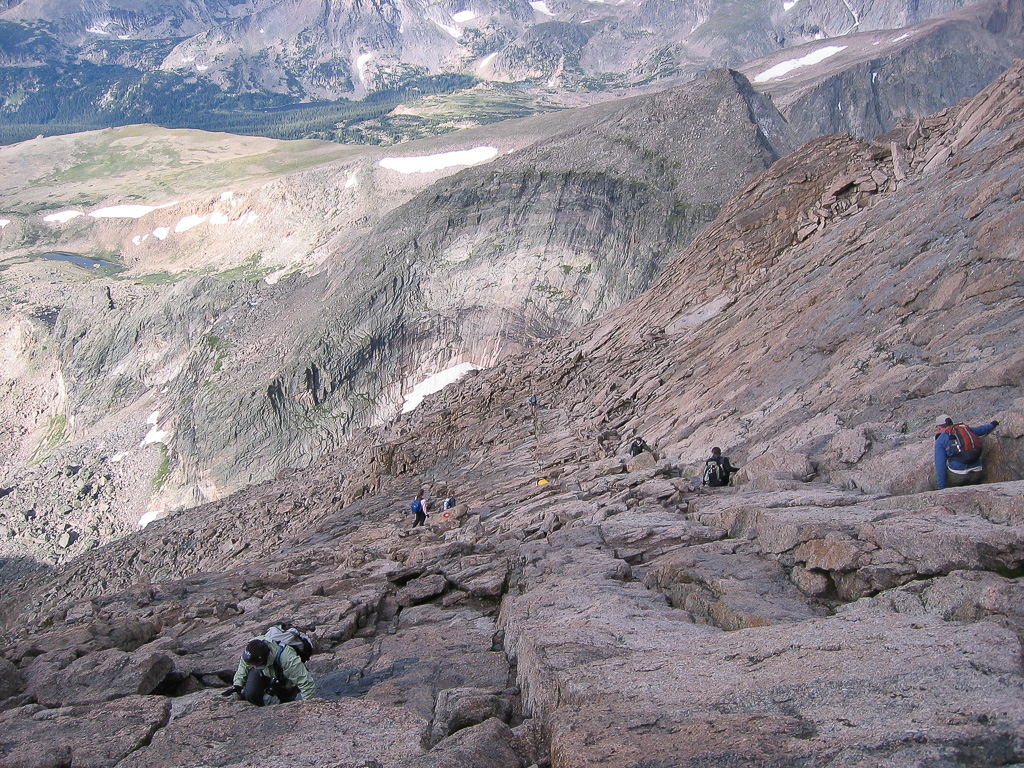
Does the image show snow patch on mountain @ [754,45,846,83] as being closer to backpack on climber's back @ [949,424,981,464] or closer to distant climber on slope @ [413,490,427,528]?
distant climber on slope @ [413,490,427,528]

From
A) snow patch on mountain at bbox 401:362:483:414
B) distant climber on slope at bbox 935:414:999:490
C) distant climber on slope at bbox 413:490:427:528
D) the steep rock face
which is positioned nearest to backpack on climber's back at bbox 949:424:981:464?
distant climber on slope at bbox 935:414:999:490

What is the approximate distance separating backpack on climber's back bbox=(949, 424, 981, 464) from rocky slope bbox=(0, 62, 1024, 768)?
1.73 feet

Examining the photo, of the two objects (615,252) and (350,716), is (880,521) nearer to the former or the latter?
(350,716)

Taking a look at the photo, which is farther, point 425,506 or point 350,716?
point 425,506

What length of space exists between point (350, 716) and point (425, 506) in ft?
48.6

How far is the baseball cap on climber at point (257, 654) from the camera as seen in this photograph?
874 centimetres

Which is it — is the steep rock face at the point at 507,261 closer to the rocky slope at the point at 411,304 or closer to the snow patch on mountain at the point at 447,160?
the rocky slope at the point at 411,304

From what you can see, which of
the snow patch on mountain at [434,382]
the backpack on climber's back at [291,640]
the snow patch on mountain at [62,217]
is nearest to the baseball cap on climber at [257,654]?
the backpack on climber's back at [291,640]

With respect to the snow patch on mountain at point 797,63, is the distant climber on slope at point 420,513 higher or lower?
Result: lower

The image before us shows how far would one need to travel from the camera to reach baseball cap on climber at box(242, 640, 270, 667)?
8.74 metres

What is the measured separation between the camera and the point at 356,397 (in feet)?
157

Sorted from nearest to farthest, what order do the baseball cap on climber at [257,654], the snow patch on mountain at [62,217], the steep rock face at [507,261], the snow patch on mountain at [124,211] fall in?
the baseball cap on climber at [257,654], the steep rock face at [507,261], the snow patch on mountain at [124,211], the snow patch on mountain at [62,217]

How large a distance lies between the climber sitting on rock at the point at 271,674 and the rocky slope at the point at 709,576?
30 cm

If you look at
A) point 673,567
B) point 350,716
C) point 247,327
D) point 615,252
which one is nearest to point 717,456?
point 673,567
